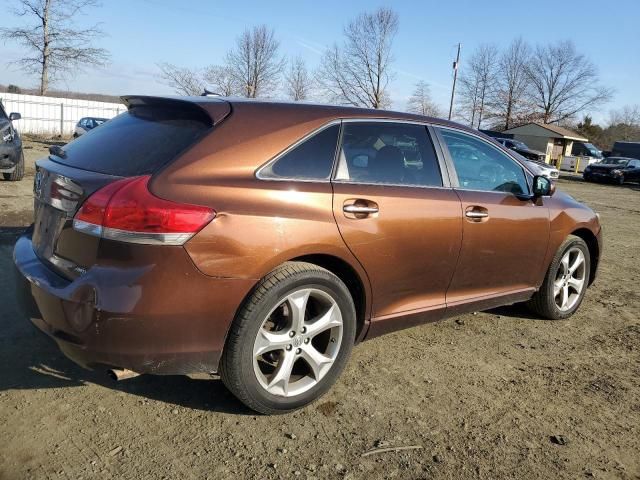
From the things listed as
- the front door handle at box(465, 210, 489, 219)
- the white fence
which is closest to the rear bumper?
the front door handle at box(465, 210, 489, 219)

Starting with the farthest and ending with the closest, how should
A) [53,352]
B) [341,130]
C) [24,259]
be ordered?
[53,352]
[341,130]
[24,259]

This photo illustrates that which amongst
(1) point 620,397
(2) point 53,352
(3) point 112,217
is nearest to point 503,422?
(1) point 620,397

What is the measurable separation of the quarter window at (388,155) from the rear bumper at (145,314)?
101 cm

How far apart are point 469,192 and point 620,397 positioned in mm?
1559

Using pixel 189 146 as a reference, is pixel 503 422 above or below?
below

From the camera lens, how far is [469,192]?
3789mm

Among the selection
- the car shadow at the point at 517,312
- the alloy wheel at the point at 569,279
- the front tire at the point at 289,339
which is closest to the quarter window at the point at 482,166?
the alloy wheel at the point at 569,279

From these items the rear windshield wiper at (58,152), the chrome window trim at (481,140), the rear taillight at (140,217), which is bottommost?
the rear taillight at (140,217)

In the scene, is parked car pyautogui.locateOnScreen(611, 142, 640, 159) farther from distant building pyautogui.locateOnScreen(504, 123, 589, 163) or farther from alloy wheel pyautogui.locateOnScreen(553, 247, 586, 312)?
alloy wheel pyautogui.locateOnScreen(553, 247, 586, 312)

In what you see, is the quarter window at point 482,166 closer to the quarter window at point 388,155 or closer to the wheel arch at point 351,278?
the quarter window at point 388,155

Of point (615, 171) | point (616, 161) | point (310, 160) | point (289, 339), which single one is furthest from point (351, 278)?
point (616, 161)

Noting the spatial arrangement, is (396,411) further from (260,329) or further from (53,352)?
(53,352)

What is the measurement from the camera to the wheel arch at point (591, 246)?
16.1 ft

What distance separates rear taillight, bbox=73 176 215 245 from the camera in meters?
2.46
